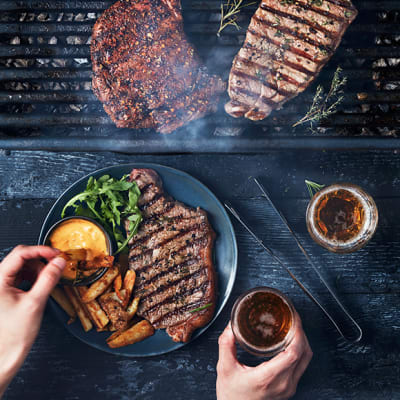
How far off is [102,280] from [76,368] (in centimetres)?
92

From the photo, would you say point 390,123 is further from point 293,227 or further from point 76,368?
point 76,368

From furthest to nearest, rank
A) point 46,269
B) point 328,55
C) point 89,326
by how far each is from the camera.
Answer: point 89,326
point 328,55
point 46,269

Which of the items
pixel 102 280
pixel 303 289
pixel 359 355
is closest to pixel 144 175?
pixel 102 280

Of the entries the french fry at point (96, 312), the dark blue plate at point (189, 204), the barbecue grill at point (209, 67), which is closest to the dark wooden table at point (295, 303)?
the dark blue plate at point (189, 204)

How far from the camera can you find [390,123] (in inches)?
114

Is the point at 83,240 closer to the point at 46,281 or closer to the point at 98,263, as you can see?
the point at 98,263

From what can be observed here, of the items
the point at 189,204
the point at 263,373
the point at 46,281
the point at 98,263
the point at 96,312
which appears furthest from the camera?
the point at 189,204

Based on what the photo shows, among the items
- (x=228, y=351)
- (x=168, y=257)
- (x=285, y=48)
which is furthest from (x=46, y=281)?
(x=285, y=48)

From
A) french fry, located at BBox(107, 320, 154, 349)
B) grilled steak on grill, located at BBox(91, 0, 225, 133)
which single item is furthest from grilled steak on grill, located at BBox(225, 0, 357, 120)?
french fry, located at BBox(107, 320, 154, 349)

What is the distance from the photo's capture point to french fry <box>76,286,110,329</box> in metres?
2.83

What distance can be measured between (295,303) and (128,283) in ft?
4.56

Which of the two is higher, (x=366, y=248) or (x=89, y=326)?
(x=366, y=248)

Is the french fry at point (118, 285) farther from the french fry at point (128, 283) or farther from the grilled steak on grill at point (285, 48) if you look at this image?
the grilled steak on grill at point (285, 48)

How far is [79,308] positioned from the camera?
2.87 m
